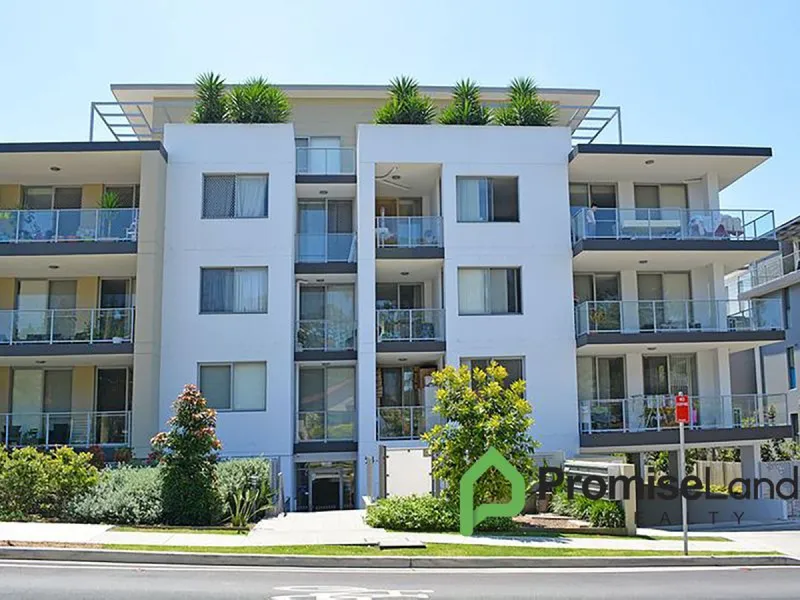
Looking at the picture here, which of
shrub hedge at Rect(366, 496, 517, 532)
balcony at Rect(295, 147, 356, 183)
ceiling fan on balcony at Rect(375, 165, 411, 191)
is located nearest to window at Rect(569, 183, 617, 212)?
ceiling fan on balcony at Rect(375, 165, 411, 191)

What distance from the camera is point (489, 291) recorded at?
27.0 metres

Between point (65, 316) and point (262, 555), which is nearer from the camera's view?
point (262, 555)

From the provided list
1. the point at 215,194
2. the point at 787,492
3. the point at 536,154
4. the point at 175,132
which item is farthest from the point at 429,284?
the point at 787,492

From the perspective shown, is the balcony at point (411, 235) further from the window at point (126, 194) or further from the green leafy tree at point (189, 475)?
the green leafy tree at point (189, 475)

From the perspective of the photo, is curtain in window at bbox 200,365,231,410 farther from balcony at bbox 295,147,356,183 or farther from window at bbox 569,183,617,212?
window at bbox 569,183,617,212

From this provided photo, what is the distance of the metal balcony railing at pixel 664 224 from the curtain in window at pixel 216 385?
455 inches

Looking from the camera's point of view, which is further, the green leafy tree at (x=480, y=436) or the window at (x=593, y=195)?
the window at (x=593, y=195)

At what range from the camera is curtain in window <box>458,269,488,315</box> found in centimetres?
2673

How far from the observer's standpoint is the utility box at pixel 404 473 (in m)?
21.9

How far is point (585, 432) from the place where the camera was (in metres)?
26.1

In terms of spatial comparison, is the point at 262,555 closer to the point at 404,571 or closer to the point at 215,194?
the point at 404,571

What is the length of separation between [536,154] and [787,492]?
13620mm

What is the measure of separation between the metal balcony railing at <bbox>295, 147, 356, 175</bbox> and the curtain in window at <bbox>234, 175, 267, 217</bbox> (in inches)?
60.7

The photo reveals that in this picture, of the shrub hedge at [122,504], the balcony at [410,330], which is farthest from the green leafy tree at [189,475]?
the balcony at [410,330]
